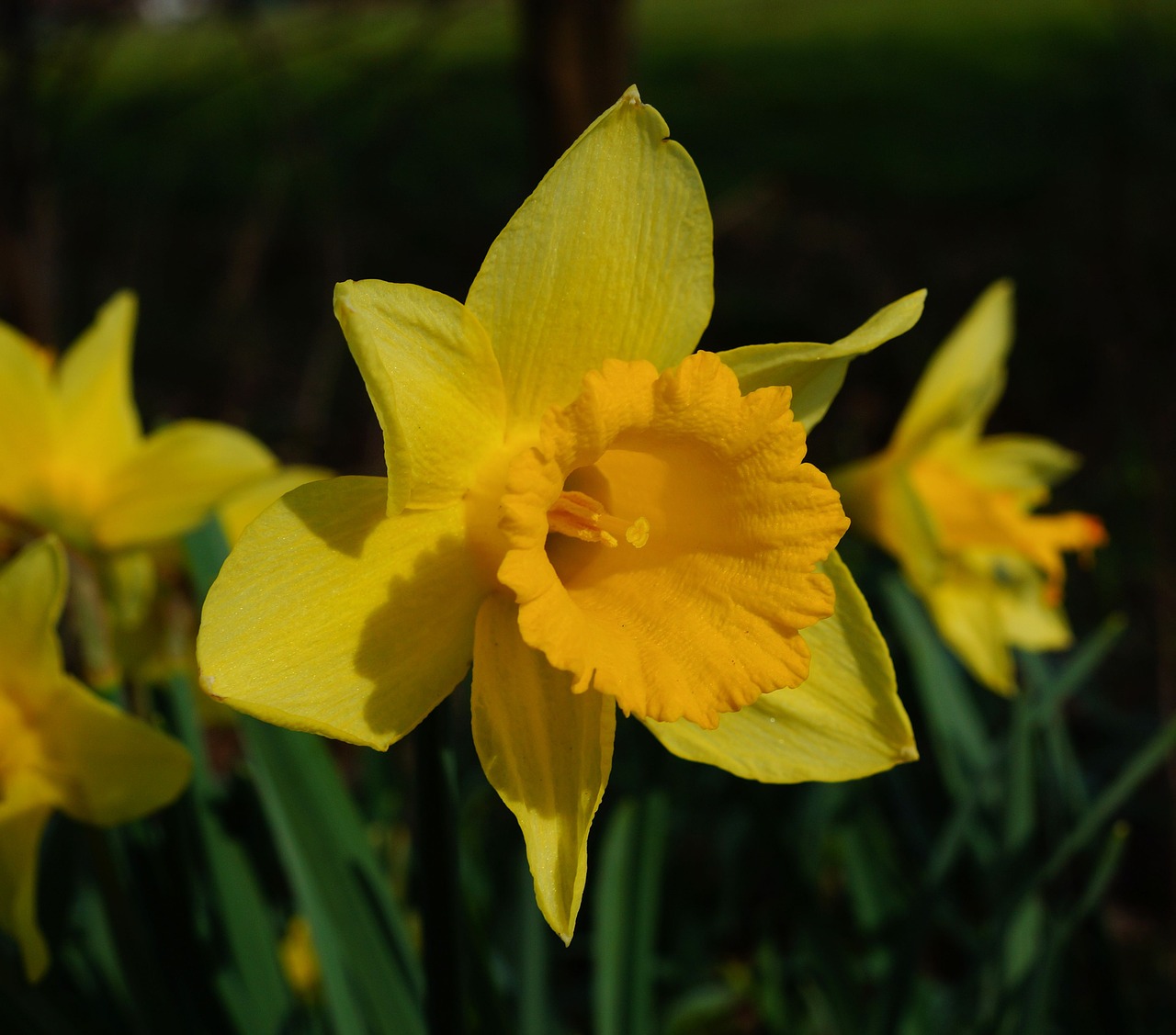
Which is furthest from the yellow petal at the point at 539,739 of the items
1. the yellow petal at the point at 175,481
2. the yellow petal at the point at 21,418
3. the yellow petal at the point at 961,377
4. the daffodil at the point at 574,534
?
the yellow petal at the point at 961,377

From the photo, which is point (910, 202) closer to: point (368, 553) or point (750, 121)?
point (750, 121)

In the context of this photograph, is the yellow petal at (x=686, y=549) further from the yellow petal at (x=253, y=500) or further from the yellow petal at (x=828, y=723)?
the yellow petal at (x=253, y=500)

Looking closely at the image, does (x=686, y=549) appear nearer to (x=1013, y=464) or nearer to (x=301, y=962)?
(x=1013, y=464)

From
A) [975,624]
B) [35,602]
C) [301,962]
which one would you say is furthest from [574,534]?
[301,962]

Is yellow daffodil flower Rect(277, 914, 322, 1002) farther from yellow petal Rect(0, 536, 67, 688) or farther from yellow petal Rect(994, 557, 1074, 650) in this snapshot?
yellow petal Rect(994, 557, 1074, 650)

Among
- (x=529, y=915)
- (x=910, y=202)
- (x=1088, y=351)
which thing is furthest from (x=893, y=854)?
(x=910, y=202)

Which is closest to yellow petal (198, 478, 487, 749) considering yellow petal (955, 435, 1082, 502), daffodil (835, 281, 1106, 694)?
daffodil (835, 281, 1106, 694)
